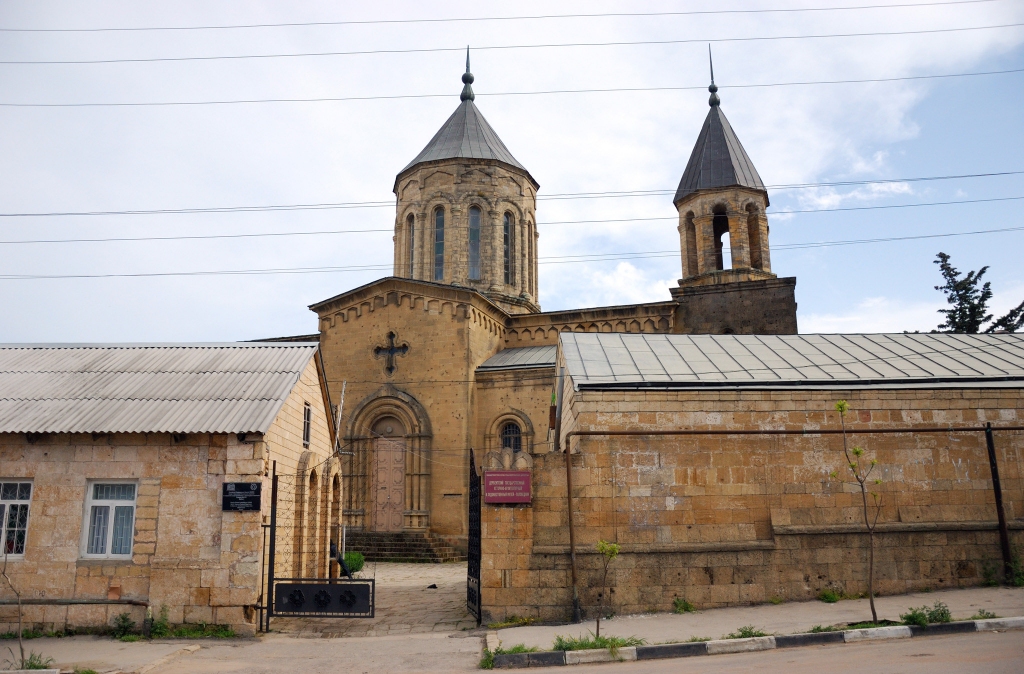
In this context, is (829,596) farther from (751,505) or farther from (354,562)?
(354,562)

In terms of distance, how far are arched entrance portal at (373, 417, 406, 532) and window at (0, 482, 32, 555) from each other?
12.1 meters

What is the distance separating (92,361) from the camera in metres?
13.5

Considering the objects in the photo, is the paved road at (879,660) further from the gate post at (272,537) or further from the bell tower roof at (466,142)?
the bell tower roof at (466,142)

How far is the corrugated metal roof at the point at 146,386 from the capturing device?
1066 centimetres

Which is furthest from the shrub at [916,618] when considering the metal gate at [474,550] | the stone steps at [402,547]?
the stone steps at [402,547]

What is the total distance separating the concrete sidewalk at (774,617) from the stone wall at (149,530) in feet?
12.9

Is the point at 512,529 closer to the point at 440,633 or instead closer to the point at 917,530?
the point at 440,633

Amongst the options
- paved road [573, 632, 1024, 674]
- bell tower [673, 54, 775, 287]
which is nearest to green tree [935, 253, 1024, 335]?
bell tower [673, 54, 775, 287]

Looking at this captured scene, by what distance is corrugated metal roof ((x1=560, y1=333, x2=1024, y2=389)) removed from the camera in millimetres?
12031

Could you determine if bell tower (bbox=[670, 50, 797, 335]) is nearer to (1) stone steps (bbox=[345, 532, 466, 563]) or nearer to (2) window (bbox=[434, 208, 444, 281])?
(2) window (bbox=[434, 208, 444, 281])

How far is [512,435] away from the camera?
2302cm

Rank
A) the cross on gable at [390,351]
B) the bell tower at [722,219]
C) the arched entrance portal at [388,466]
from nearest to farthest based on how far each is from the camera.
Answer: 1. the arched entrance portal at [388,466]
2. the cross on gable at [390,351]
3. the bell tower at [722,219]

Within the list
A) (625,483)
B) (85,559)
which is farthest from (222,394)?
(625,483)

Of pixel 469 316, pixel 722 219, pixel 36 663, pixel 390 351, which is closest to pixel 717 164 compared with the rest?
pixel 722 219
